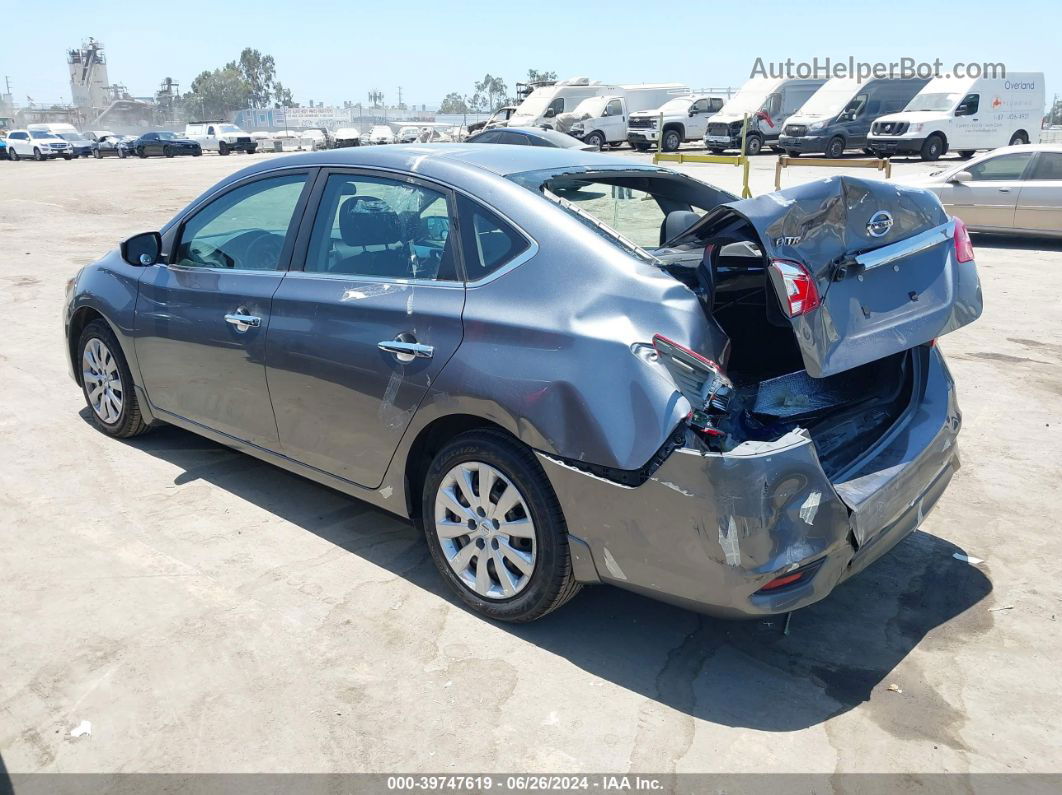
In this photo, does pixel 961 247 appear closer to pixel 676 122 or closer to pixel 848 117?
pixel 848 117

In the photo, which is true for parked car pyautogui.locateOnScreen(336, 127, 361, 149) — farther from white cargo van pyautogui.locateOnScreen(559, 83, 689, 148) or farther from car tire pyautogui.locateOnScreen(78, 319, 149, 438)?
car tire pyautogui.locateOnScreen(78, 319, 149, 438)

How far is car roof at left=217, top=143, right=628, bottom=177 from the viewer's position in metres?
3.87

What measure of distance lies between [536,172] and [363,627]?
6.53ft

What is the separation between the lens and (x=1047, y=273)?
11.0 m

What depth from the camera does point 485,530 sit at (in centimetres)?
352

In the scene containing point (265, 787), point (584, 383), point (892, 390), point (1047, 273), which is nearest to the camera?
point (265, 787)

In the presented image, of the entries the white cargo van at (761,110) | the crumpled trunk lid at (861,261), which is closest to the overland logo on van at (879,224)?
the crumpled trunk lid at (861,261)

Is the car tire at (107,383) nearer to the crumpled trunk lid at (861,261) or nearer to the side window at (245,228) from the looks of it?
the side window at (245,228)

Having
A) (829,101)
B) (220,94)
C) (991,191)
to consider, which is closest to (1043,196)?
(991,191)

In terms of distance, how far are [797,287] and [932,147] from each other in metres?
27.8

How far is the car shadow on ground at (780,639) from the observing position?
3.15 m

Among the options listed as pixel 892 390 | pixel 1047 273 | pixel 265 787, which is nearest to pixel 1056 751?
pixel 892 390

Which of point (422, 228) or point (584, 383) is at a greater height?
point (422, 228)

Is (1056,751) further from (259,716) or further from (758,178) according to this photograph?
(758,178)
